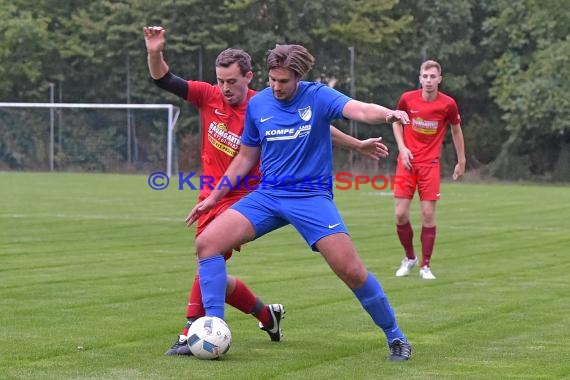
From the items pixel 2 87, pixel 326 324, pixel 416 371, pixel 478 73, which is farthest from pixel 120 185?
pixel 416 371

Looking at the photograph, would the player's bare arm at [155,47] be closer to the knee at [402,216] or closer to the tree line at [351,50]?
the knee at [402,216]

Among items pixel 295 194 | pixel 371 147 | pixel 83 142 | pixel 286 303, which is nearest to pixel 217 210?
pixel 295 194

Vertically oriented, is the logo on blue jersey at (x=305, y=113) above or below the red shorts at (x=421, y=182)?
above

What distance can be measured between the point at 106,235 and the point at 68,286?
6.40 metres

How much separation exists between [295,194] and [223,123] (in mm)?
881

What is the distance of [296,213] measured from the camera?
7.69 meters

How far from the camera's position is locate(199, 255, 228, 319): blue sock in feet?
25.1

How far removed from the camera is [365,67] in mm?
47656

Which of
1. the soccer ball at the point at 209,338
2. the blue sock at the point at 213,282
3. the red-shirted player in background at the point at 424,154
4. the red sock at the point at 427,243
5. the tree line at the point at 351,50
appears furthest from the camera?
the tree line at the point at 351,50

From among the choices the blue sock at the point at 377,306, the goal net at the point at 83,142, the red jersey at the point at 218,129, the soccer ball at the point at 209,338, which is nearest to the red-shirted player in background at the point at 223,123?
the red jersey at the point at 218,129

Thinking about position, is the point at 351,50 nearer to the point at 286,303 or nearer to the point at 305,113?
the point at 286,303

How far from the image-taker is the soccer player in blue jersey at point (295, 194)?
7.61m

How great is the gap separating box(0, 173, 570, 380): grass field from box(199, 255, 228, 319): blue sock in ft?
1.07

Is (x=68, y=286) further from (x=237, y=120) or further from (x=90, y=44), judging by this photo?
(x=90, y=44)
